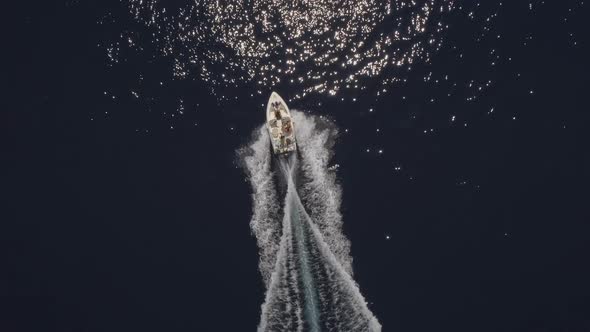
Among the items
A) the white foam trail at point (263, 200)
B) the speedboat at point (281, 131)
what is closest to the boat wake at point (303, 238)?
the white foam trail at point (263, 200)

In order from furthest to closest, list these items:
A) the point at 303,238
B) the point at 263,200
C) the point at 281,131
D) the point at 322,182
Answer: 1. the point at 281,131
2. the point at 322,182
3. the point at 263,200
4. the point at 303,238

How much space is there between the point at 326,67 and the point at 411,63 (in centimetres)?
631

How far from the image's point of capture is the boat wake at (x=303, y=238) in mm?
37500

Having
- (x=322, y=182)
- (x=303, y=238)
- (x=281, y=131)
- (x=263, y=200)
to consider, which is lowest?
(x=303, y=238)

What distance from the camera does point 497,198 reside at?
4078cm

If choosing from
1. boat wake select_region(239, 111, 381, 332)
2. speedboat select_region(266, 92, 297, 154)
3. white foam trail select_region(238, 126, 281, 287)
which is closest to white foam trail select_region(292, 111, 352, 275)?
boat wake select_region(239, 111, 381, 332)

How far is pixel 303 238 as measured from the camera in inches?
1571

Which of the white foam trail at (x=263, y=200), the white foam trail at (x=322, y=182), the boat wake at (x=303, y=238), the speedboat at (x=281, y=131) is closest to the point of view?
the boat wake at (x=303, y=238)

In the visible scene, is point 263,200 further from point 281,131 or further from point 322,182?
point 281,131

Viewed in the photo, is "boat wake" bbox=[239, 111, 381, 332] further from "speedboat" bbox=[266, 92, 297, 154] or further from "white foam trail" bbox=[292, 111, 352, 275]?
"speedboat" bbox=[266, 92, 297, 154]

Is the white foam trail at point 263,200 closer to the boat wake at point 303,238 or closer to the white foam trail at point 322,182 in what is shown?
the boat wake at point 303,238

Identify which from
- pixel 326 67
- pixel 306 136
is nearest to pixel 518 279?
pixel 306 136

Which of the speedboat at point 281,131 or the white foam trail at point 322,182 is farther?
the speedboat at point 281,131

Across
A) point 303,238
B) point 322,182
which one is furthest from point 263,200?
point 322,182
